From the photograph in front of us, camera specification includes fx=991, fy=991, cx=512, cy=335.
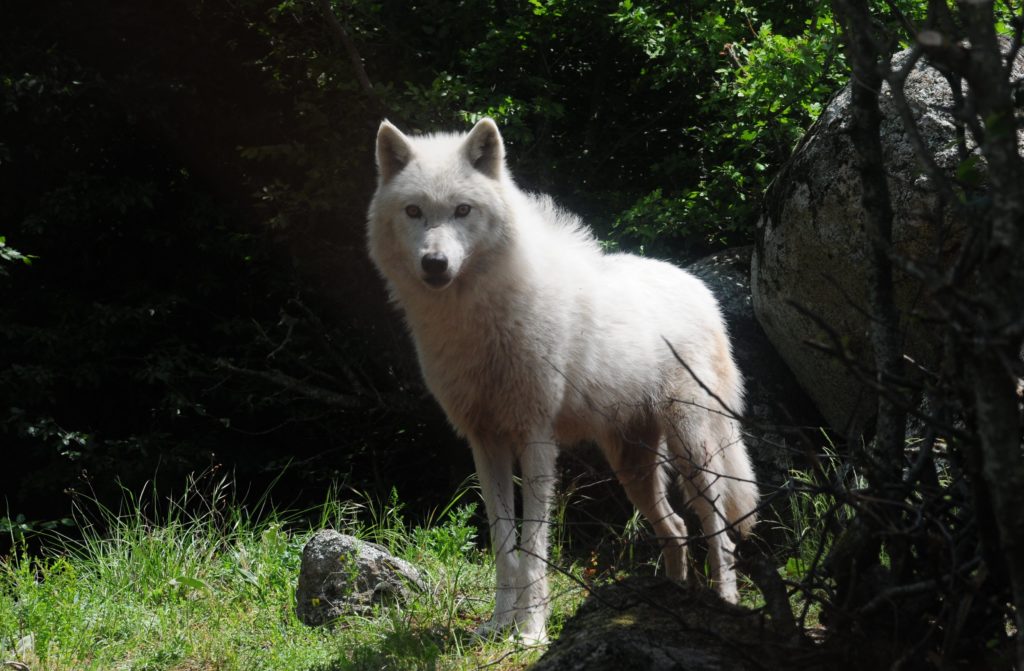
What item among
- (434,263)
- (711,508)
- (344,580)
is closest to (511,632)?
(344,580)

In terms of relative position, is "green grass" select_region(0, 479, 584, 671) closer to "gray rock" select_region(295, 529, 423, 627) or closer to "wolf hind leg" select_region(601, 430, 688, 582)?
"gray rock" select_region(295, 529, 423, 627)

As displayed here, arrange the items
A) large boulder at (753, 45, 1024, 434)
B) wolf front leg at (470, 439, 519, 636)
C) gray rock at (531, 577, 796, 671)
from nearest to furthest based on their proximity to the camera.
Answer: gray rock at (531, 577, 796, 671) → wolf front leg at (470, 439, 519, 636) → large boulder at (753, 45, 1024, 434)

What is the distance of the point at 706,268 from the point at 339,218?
2.61 m

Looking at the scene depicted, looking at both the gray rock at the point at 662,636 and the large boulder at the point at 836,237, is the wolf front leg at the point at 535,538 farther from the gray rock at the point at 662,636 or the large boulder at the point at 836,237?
the large boulder at the point at 836,237

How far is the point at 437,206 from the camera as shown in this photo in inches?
171

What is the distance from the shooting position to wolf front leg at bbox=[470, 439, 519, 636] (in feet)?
13.6

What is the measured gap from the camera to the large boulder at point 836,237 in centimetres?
489

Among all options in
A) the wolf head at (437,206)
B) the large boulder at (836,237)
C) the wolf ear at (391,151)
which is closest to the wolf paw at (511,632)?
the wolf head at (437,206)

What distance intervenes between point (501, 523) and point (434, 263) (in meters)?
1.18

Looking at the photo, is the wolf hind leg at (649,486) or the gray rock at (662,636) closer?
the gray rock at (662,636)

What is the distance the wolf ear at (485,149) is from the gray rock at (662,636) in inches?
89.6

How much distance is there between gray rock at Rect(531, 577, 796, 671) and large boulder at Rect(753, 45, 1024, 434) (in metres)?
2.30

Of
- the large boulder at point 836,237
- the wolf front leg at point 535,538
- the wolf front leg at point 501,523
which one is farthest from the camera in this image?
the large boulder at point 836,237

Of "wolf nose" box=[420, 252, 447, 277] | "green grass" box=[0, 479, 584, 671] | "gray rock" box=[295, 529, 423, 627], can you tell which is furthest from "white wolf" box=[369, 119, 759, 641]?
"gray rock" box=[295, 529, 423, 627]
